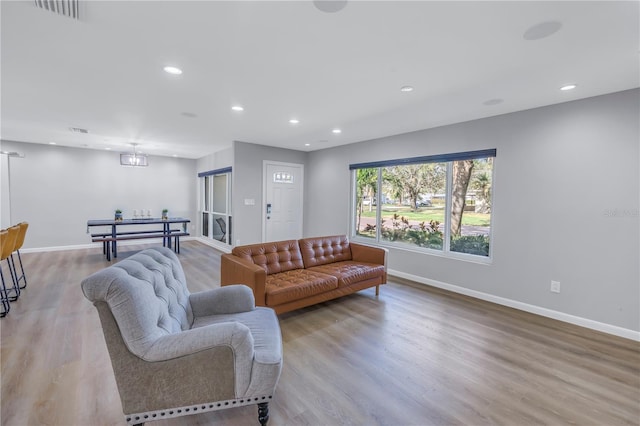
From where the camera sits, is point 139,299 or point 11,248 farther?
point 11,248

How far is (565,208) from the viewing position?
3139 millimetres

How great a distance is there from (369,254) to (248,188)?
2.97 meters

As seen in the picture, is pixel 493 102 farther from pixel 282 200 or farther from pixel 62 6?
pixel 282 200

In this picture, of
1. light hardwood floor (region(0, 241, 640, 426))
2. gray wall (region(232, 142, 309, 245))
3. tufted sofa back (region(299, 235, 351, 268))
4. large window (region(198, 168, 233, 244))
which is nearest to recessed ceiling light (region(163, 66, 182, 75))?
tufted sofa back (region(299, 235, 351, 268))

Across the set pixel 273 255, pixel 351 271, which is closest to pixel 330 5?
pixel 273 255

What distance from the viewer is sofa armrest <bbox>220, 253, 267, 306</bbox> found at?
2.76 m

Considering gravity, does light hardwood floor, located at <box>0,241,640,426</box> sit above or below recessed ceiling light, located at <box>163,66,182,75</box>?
below

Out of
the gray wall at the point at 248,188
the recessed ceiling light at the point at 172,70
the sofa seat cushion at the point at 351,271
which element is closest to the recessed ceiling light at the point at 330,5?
the recessed ceiling light at the point at 172,70

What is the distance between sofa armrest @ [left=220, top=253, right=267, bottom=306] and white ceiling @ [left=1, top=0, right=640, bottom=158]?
72.5 inches

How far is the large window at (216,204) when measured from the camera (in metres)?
6.78

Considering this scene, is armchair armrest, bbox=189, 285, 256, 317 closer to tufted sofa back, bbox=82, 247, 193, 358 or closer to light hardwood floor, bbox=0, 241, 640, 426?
tufted sofa back, bbox=82, 247, 193, 358

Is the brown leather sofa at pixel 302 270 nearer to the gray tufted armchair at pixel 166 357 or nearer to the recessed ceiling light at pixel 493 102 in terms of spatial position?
the gray tufted armchair at pixel 166 357

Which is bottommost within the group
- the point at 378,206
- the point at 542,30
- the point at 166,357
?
the point at 166,357

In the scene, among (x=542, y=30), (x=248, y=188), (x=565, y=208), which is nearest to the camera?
(x=542, y=30)
